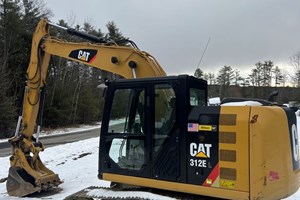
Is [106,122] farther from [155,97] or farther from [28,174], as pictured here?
[28,174]

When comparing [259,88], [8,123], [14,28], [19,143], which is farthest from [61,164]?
[259,88]

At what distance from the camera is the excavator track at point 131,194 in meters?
5.68

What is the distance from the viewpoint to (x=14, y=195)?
7.66 m

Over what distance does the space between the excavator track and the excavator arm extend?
1959 mm

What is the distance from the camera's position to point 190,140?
5461mm

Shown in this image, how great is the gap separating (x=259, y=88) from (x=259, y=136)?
238 ft

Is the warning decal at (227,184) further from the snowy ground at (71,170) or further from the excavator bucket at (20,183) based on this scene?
the excavator bucket at (20,183)

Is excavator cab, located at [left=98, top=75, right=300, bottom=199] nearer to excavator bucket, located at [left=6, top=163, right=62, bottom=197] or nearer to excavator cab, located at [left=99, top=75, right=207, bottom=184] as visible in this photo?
excavator cab, located at [left=99, top=75, right=207, bottom=184]

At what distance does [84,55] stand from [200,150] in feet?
11.6

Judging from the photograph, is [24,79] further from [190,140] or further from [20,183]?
[190,140]

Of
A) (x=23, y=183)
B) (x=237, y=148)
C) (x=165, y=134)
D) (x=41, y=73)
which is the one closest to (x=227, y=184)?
(x=237, y=148)

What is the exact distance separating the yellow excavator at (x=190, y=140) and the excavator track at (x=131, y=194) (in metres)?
0.15

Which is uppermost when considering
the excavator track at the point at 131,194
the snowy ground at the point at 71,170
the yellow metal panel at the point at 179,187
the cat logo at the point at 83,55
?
the cat logo at the point at 83,55

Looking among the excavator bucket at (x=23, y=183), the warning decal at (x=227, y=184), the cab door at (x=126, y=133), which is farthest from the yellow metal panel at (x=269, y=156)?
the excavator bucket at (x=23, y=183)
